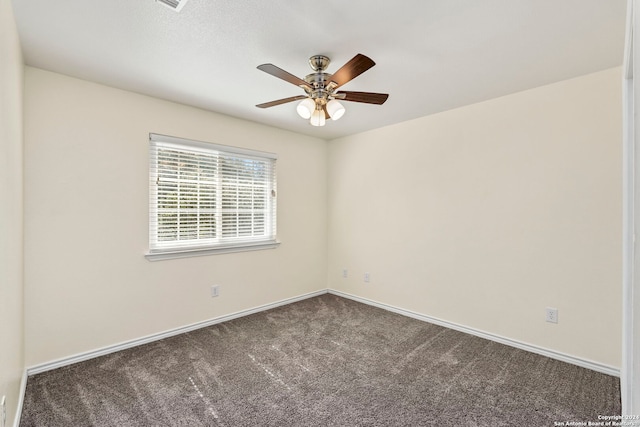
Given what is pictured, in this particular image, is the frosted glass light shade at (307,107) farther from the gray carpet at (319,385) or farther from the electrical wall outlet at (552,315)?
the electrical wall outlet at (552,315)

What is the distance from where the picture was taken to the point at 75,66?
2.22 m

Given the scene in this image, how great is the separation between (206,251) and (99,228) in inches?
39.1

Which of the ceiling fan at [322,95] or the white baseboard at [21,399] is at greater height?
the ceiling fan at [322,95]

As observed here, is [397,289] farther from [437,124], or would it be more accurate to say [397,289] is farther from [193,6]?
[193,6]

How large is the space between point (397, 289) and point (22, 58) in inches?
160

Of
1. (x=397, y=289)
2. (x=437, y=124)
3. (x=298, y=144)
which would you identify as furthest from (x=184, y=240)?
(x=437, y=124)

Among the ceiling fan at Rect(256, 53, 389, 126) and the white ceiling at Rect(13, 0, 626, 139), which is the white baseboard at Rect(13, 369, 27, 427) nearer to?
the white ceiling at Rect(13, 0, 626, 139)

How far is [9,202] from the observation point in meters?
1.54

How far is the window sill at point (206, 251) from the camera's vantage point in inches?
112

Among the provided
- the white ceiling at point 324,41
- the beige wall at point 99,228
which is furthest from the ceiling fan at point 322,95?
the beige wall at point 99,228

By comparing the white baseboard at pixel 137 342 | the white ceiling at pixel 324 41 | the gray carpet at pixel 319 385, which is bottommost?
the gray carpet at pixel 319 385

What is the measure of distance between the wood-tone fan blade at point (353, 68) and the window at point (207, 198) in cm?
189

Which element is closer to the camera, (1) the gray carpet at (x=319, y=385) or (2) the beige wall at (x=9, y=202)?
(2) the beige wall at (x=9, y=202)

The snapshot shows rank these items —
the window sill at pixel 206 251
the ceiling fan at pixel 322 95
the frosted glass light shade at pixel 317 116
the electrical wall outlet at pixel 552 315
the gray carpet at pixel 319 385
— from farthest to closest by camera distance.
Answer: the window sill at pixel 206 251, the electrical wall outlet at pixel 552 315, the frosted glass light shade at pixel 317 116, the ceiling fan at pixel 322 95, the gray carpet at pixel 319 385
